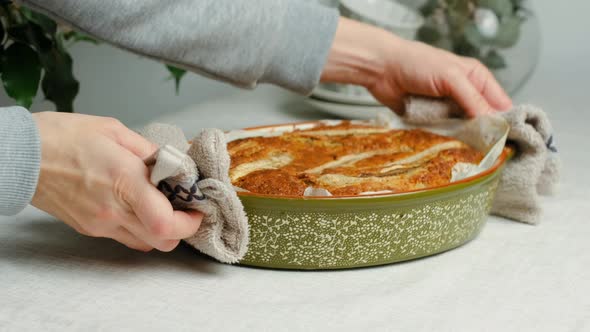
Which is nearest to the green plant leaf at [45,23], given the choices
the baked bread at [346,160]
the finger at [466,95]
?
the baked bread at [346,160]

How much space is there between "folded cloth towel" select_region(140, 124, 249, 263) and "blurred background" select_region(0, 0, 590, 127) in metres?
0.79

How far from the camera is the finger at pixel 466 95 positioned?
3.59 ft

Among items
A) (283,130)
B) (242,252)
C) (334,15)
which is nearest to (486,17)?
(334,15)

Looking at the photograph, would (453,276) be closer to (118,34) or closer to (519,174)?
(519,174)

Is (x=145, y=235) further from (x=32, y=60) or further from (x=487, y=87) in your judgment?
(x=487, y=87)

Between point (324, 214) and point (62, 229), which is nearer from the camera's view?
point (324, 214)

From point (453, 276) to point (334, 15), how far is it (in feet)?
1.43

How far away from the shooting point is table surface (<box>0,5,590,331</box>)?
76 cm

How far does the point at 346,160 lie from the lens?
956 millimetres

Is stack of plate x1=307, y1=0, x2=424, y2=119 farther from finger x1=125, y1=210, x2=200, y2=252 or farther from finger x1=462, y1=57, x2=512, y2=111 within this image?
finger x1=125, y1=210, x2=200, y2=252

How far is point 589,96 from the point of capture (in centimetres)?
176

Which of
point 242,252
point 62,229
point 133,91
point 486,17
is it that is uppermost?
point 486,17

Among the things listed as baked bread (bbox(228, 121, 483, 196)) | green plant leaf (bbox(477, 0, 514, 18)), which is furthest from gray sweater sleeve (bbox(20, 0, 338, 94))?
green plant leaf (bbox(477, 0, 514, 18))

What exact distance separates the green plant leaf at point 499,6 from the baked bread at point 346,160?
1.57ft
